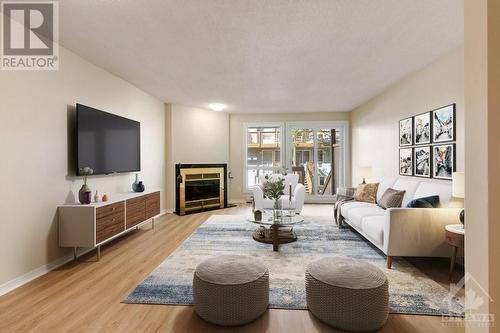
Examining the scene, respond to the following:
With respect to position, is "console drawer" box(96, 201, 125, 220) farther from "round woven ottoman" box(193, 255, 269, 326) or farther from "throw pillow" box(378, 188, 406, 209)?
"throw pillow" box(378, 188, 406, 209)

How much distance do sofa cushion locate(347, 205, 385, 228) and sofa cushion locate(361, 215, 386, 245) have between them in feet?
0.46

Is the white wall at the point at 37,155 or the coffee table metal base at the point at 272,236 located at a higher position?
the white wall at the point at 37,155

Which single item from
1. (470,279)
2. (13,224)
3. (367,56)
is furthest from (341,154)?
(13,224)

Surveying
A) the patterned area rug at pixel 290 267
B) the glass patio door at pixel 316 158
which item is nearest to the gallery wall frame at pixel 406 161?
the patterned area rug at pixel 290 267

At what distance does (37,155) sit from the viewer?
268cm

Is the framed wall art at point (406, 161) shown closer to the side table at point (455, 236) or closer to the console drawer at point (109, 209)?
the side table at point (455, 236)

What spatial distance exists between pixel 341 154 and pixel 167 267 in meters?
5.81

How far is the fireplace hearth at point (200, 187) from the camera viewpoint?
19.2 feet

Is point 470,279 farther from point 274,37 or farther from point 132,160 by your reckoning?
point 132,160

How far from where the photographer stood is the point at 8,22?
94.2 inches

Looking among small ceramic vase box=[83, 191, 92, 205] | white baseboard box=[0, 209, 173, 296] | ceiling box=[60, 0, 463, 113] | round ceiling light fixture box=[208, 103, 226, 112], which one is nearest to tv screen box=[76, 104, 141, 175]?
small ceramic vase box=[83, 191, 92, 205]

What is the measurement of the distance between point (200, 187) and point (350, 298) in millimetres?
4901

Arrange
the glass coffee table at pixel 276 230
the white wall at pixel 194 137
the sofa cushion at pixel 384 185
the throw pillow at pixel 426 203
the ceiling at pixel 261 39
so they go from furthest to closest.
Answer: the white wall at pixel 194 137
the sofa cushion at pixel 384 185
the glass coffee table at pixel 276 230
the throw pillow at pixel 426 203
the ceiling at pixel 261 39

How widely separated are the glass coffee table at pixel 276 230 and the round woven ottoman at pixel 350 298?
4.64 feet
